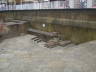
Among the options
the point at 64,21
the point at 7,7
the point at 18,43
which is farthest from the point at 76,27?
the point at 7,7

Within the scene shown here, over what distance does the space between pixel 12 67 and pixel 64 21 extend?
5.51 m

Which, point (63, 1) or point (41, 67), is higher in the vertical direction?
point (63, 1)

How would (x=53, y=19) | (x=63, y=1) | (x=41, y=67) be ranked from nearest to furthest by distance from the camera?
(x=41, y=67), (x=53, y=19), (x=63, y=1)

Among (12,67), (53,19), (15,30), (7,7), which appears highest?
(7,7)

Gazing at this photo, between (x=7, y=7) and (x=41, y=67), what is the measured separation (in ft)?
42.2

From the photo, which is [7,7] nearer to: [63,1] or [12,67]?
[63,1]

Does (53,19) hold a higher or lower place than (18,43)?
higher

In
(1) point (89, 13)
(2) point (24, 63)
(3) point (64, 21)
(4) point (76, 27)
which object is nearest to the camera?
(2) point (24, 63)

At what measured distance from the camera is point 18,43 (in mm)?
11008

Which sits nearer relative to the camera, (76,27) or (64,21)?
(76,27)

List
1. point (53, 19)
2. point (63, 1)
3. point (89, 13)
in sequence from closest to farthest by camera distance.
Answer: point (89, 13) < point (53, 19) < point (63, 1)

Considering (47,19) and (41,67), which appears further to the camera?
(47,19)

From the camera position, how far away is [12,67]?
6.43 m

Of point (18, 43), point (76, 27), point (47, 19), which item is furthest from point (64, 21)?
point (18, 43)
